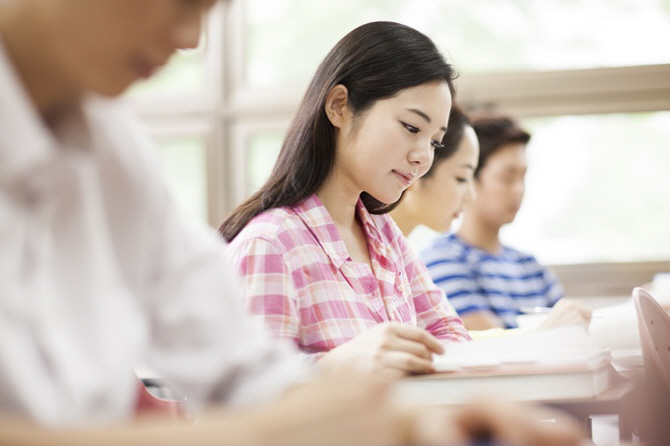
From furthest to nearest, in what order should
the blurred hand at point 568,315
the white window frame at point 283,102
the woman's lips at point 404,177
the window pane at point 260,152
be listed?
the window pane at point 260,152
the white window frame at point 283,102
the blurred hand at point 568,315
the woman's lips at point 404,177

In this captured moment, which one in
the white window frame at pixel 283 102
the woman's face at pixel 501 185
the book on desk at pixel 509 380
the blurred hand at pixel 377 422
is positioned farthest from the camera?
the white window frame at pixel 283 102

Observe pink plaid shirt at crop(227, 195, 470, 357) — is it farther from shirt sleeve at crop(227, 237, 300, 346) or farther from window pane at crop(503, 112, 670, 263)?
window pane at crop(503, 112, 670, 263)

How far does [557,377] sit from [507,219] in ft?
6.51

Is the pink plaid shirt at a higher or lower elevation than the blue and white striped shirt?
higher

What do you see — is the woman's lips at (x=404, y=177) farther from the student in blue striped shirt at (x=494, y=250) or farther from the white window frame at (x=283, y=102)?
the white window frame at (x=283, y=102)

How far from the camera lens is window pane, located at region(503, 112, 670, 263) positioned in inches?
133

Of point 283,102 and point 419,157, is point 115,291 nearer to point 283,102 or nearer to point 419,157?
point 419,157

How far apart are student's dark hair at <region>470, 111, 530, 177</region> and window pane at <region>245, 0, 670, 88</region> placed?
44 cm

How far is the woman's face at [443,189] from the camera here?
2551mm

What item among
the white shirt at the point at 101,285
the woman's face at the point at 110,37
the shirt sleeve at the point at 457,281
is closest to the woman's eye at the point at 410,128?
the white shirt at the point at 101,285

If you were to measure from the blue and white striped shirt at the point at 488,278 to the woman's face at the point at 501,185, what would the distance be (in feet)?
0.45

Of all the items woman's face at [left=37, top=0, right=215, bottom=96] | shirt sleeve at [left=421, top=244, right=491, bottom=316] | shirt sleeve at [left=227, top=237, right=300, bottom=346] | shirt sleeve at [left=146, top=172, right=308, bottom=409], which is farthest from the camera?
shirt sleeve at [left=421, top=244, right=491, bottom=316]

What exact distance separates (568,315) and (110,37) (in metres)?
1.30

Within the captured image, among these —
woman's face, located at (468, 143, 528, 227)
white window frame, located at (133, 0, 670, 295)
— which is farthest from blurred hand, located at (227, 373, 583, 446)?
white window frame, located at (133, 0, 670, 295)
